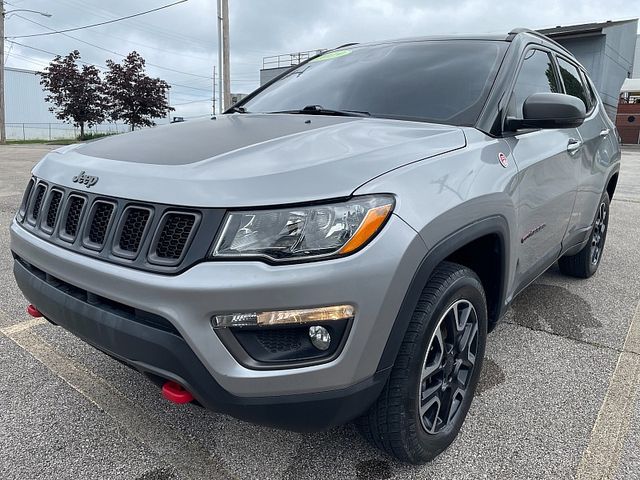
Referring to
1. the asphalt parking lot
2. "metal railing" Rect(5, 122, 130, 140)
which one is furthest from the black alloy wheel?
"metal railing" Rect(5, 122, 130, 140)

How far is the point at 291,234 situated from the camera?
5.17 feet

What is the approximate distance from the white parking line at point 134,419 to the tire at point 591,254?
3318 millimetres

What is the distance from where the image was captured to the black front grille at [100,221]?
70.9 inches

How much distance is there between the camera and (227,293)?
151 cm

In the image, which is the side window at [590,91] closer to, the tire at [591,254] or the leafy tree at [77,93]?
the tire at [591,254]

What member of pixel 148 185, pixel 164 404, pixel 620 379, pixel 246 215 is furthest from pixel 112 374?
pixel 620 379

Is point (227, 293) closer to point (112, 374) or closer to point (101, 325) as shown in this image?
point (101, 325)

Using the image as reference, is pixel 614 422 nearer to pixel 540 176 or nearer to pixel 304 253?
pixel 540 176

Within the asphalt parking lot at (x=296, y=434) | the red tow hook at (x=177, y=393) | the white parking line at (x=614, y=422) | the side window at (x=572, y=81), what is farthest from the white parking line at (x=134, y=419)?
the side window at (x=572, y=81)

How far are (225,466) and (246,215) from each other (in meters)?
1.06

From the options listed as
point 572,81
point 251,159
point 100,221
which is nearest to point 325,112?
point 251,159

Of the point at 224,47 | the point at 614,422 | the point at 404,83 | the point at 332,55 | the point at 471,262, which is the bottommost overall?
the point at 614,422

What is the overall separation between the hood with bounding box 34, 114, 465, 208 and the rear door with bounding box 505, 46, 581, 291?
529 millimetres

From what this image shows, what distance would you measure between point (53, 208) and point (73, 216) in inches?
7.7
